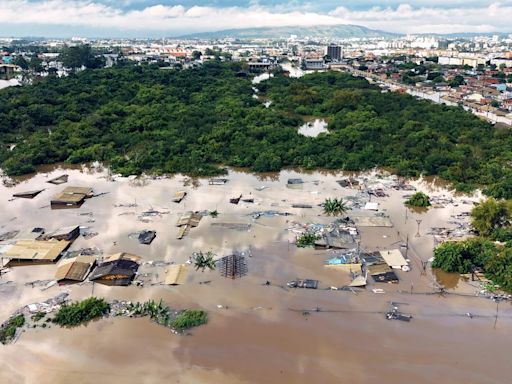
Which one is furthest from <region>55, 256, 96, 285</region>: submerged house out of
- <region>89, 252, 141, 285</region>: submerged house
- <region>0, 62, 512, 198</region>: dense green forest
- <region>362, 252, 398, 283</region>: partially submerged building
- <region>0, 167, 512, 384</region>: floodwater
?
<region>0, 62, 512, 198</region>: dense green forest

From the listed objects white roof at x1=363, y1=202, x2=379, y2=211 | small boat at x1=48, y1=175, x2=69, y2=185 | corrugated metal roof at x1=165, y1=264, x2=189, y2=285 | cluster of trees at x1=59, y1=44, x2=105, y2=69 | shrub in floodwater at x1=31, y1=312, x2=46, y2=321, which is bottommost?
shrub in floodwater at x1=31, y1=312, x2=46, y2=321

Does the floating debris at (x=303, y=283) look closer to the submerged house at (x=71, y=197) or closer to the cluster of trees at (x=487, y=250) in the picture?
the cluster of trees at (x=487, y=250)

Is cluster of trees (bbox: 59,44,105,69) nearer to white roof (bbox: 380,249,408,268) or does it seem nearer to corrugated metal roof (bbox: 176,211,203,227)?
corrugated metal roof (bbox: 176,211,203,227)

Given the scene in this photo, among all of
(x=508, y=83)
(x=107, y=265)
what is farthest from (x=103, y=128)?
(x=508, y=83)

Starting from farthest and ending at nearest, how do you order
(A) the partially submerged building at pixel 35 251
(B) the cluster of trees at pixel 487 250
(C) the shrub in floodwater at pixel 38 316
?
(A) the partially submerged building at pixel 35 251 → (B) the cluster of trees at pixel 487 250 → (C) the shrub in floodwater at pixel 38 316

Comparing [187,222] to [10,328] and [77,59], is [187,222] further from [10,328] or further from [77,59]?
[77,59]

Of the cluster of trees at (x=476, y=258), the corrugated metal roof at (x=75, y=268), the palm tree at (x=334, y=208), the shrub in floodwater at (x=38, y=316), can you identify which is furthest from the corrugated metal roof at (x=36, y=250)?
the cluster of trees at (x=476, y=258)

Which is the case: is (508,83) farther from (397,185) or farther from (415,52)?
(415,52)
